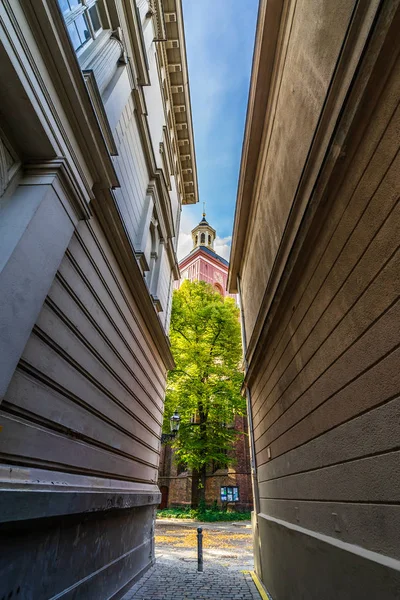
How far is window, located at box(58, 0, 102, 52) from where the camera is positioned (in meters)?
4.62

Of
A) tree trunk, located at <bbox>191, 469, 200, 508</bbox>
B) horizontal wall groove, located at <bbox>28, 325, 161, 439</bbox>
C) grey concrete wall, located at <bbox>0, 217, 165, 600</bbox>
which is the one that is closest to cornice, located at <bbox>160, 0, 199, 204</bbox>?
grey concrete wall, located at <bbox>0, 217, 165, 600</bbox>

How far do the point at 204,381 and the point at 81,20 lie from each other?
65.2 ft

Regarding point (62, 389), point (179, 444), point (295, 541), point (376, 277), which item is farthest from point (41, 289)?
point (179, 444)

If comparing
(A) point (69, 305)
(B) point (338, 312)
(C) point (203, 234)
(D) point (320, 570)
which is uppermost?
(C) point (203, 234)

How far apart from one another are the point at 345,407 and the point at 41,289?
3.25 meters

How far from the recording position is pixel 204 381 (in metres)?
21.7

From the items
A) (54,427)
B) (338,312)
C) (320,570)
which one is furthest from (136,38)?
(320,570)

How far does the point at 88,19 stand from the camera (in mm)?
5387

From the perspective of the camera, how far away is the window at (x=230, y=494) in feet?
79.7

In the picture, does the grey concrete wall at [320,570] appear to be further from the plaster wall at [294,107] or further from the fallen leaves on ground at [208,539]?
the fallen leaves on ground at [208,539]

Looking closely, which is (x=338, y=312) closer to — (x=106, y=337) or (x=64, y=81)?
(x=106, y=337)

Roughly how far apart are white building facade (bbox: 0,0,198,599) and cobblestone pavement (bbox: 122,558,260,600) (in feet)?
1.34

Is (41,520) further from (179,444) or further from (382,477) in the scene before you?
(179,444)

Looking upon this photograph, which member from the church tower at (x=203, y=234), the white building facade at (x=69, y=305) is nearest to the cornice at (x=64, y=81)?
the white building facade at (x=69, y=305)
